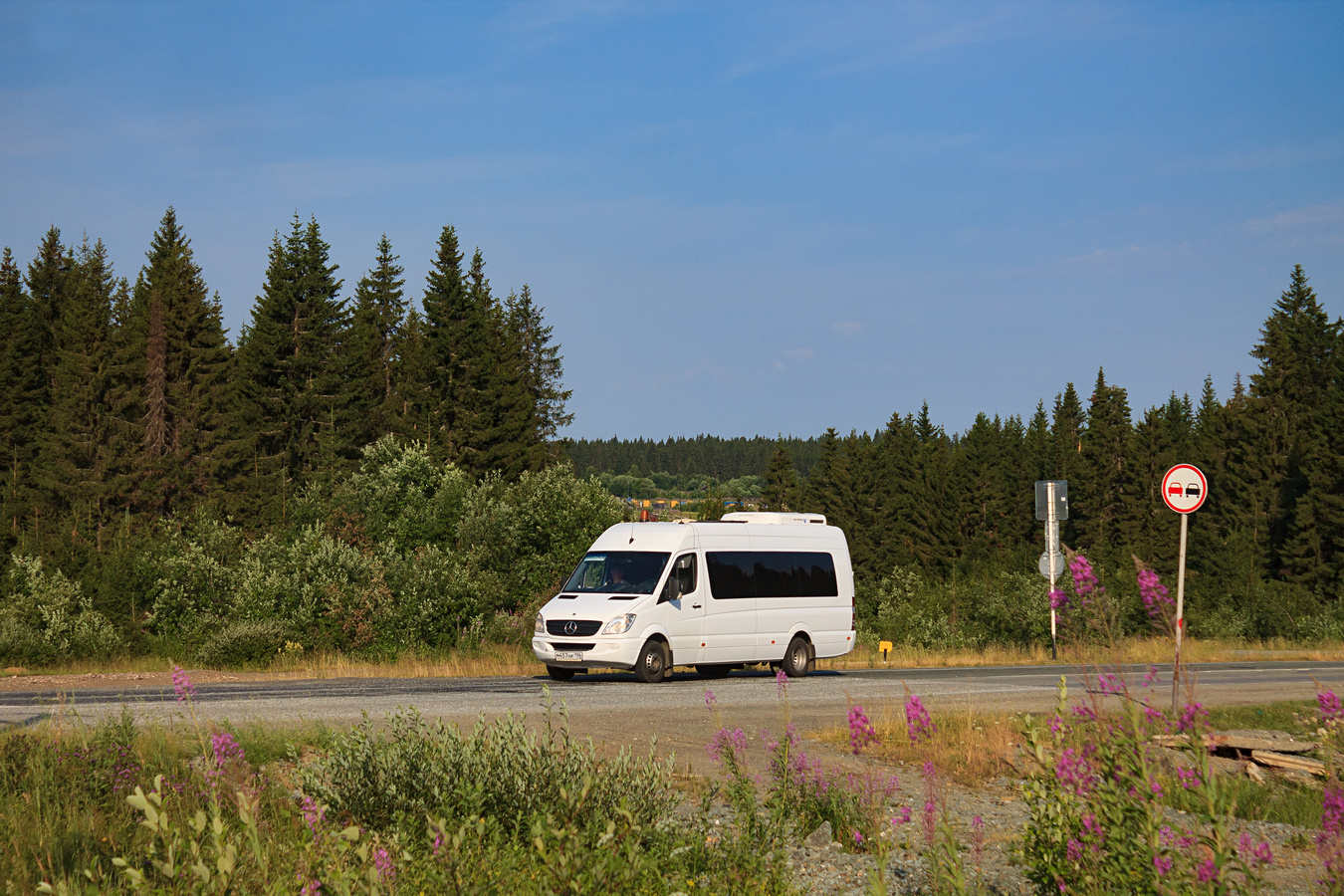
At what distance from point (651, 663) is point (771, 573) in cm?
331

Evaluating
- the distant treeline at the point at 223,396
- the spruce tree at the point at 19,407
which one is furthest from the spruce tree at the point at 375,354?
the spruce tree at the point at 19,407

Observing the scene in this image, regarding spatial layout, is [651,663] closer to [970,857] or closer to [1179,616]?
[970,857]

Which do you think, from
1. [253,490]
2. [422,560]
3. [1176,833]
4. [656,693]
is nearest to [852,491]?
[253,490]

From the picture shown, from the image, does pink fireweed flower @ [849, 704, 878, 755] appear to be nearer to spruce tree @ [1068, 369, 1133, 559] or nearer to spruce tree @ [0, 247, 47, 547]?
spruce tree @ [0, 247, 47, 547]

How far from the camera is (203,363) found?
183ft

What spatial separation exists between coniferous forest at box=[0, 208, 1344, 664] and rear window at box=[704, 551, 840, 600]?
7793 mm

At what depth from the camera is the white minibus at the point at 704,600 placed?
17312mm

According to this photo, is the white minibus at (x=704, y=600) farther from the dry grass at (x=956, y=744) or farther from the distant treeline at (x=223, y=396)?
the distant treeline at (x=223, y=396)

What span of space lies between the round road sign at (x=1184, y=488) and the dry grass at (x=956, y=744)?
3683mm

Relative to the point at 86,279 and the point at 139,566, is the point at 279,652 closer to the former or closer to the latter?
the point at 139,566

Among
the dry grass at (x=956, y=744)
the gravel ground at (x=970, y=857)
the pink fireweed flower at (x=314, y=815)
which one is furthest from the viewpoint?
the dry grass at (x=956, y=744)

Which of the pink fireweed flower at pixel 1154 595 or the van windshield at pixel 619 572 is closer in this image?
the pink fireweed flower at pixel 1154 595

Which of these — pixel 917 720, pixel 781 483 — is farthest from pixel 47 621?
pixel 781 483

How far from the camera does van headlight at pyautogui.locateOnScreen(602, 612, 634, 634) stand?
17.1 m
